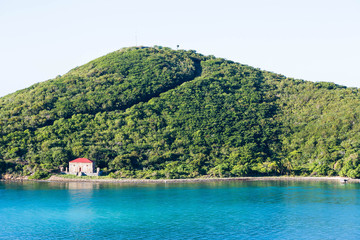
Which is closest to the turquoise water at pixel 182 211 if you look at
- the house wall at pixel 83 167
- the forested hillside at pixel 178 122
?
the house wall at pixel 83 167

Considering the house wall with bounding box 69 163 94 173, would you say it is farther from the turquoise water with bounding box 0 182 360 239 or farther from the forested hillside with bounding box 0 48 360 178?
the turquoise water with bounding box 0 182 360 239

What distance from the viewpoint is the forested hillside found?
329 ft

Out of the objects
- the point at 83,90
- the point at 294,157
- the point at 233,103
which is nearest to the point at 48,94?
the point at 83,90

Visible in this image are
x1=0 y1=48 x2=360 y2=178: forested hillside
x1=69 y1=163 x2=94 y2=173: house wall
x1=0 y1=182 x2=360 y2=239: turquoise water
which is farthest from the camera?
x1=0 y1=48 x2=360 y2=178: forested hillside

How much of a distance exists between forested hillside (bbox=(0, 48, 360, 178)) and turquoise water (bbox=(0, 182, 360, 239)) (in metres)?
11.7

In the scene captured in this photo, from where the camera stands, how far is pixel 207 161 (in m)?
102

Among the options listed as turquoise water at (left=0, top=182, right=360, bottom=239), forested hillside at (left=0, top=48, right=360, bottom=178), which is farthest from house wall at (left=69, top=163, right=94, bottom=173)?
turquoise water at (left=0, top=182, right=360, bottom=239)

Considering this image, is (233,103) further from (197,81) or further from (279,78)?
(279,78)

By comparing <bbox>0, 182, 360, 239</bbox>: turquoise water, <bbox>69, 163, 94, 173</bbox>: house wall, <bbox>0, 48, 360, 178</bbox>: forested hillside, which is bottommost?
<bbox>0, 182, 360, 239</bbox>: turquoise water

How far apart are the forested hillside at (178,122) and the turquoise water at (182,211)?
38.3 feet

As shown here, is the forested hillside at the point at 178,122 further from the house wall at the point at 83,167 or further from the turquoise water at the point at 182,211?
the turquoise water at the point at 182,211

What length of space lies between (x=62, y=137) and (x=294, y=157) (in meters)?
56.7

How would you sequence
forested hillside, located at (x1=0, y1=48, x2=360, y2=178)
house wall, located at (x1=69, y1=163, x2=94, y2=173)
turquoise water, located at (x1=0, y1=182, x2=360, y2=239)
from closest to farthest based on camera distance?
1. turquoise water, located at (x1=0, y1=182, x2=360, y2=239)
2. house wall, located at (x1=69, y1=163, x2=94, y2=173)
3. forested hillside, located at (x1=0, y1=48, x2=360, y2=178)

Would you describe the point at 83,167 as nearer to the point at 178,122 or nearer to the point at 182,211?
the point at 178,122
